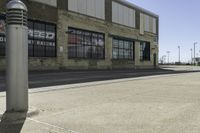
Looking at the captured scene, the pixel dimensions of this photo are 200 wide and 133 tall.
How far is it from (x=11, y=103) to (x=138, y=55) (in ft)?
155

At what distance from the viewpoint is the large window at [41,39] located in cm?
3045

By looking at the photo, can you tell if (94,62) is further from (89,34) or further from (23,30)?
(23,30)

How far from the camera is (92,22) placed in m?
40.2

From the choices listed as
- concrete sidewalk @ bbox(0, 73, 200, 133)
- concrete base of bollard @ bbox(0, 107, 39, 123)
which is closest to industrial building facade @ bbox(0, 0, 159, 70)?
concrete sidewalk @ bbox(0, 73, 200, 133)

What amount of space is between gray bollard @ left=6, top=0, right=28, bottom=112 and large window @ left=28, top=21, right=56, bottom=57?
2313 centimetres

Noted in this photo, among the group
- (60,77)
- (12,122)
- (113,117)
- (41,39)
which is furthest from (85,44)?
(12,122)

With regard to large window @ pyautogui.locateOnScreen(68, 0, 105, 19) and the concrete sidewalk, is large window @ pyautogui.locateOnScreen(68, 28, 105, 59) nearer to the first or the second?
large window @ pyautogui.locateOnScreen(68, 0, 105, 19)

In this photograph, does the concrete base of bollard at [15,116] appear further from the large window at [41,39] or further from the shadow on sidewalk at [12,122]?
the large window at [41,39]

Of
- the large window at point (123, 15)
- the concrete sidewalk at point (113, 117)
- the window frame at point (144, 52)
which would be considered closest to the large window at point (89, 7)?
the large window at point (123, 15)

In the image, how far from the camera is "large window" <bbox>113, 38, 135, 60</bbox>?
46469mm

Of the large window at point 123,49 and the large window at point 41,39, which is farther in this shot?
the large window at point 123,49

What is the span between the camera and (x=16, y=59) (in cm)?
735

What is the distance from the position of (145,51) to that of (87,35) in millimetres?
20179

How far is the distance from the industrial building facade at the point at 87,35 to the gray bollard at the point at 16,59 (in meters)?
20.8
